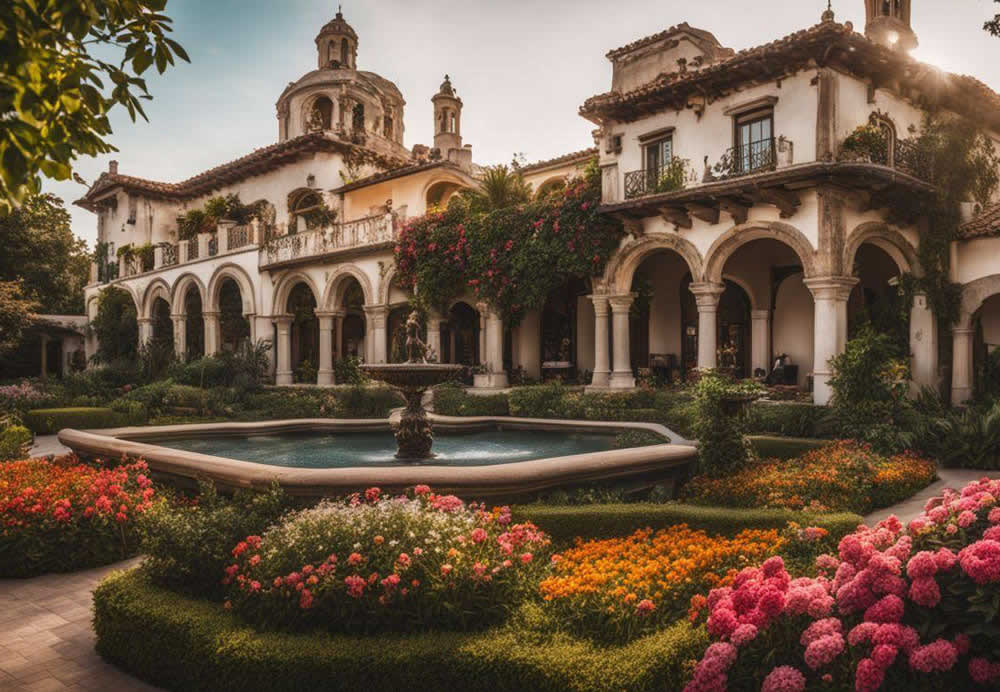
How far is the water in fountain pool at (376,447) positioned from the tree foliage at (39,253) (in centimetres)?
2355

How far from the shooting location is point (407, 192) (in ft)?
80.1

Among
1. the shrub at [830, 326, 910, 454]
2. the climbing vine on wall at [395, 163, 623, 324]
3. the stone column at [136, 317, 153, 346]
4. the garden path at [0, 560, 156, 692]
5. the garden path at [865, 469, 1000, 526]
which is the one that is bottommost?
the garden path at [0, 560, 156, 692]

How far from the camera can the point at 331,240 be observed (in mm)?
24516

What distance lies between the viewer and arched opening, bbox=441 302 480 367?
25.0m

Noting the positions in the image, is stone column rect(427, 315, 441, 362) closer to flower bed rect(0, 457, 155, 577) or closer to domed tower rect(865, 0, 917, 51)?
domed tower rect(865, 0, 917, 51)

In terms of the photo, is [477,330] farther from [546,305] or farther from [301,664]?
[301,664]

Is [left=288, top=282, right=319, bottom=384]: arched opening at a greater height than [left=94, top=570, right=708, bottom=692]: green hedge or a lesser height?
greater

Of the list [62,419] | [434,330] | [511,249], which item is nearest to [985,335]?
[511,249]

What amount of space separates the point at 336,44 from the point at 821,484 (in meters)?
31.9

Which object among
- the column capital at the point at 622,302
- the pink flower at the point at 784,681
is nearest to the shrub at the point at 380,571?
the pink flower at the point at 784,681

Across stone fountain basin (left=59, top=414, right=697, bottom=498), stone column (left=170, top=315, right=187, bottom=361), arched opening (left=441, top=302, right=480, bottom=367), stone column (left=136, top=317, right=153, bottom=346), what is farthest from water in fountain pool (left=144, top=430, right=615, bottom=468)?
stone column (left=136, top=317, right=153, bottom=346)

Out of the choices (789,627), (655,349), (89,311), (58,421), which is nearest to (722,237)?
(655,349)

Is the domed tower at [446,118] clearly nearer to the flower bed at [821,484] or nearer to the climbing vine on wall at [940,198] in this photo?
the climbing vine on wall at [940,198]

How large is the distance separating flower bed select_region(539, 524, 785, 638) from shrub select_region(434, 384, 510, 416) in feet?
36.4
